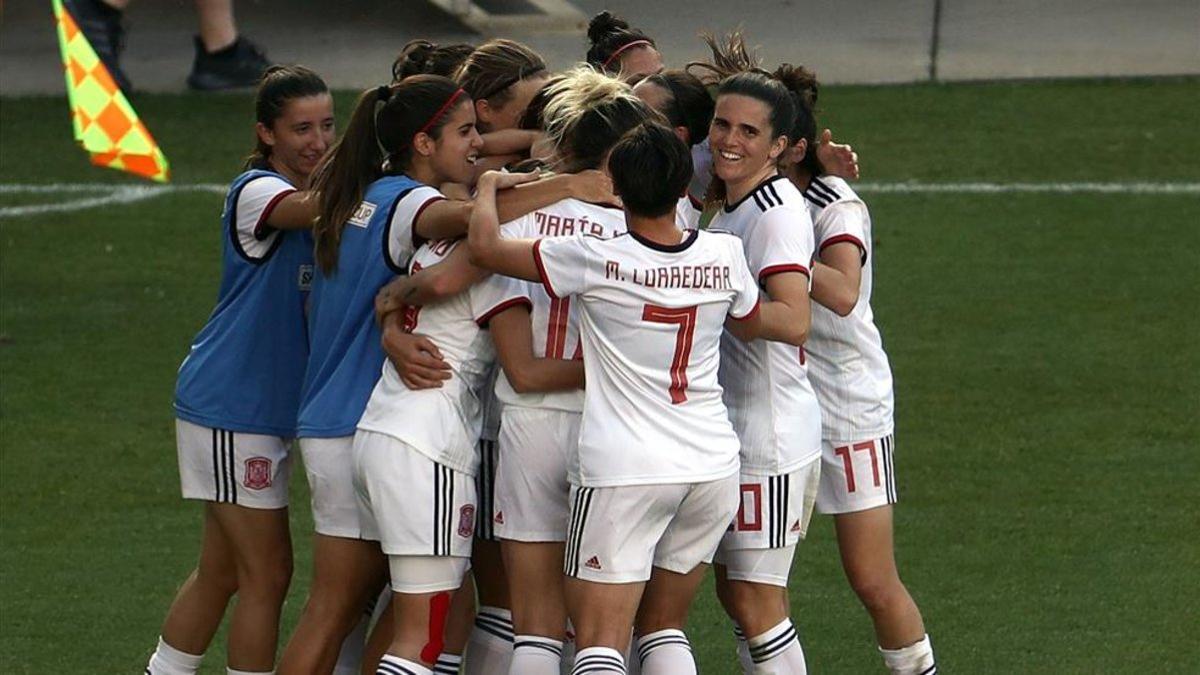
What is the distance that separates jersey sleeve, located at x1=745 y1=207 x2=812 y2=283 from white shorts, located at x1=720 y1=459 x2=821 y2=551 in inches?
19.4

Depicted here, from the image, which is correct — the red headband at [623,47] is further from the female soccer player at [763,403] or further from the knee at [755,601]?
the knee at [755,601]

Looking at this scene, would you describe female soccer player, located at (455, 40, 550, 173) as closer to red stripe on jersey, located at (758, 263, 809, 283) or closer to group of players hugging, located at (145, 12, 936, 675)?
group of players hugging, located at (145, 12, 936, 675)

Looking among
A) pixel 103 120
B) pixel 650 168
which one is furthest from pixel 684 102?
pixel 103 120

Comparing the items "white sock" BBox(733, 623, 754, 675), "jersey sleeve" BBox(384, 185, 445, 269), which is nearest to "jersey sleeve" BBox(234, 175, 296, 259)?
"jersey sleeve" BBox(384, 185, 445, 269)

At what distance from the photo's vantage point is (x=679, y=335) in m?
4.60

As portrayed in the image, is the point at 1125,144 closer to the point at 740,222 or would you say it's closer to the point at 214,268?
the point at 214,268

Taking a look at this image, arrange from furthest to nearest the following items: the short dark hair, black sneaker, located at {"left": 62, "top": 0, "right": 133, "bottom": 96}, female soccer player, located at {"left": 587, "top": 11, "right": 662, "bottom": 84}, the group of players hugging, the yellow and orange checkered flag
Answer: black sneaker, located at {"left": 62, "top": 0, "right": 133, "bottom": 96}
female soccer player, located at {"left": 587, "top": 11, "right": 662, "bottom": 84}
the yellow and orange checkered flag
the group of players hugging
the short dark hair

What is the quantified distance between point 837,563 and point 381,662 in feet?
8.86

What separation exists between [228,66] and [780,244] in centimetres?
978

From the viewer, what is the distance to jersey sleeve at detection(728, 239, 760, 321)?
464cm

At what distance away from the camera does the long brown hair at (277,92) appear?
5211mm

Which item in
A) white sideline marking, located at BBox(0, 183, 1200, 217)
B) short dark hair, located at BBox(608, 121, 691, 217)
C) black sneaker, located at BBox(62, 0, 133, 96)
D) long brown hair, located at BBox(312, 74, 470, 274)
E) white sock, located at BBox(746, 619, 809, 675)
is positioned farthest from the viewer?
black sneaker, located at BBox(62, 0, 133, 96)

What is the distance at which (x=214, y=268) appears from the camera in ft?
36.0

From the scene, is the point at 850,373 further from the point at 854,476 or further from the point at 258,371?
the point at 258,371
